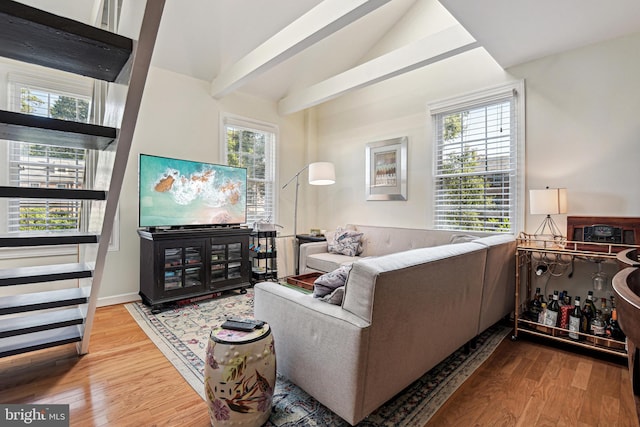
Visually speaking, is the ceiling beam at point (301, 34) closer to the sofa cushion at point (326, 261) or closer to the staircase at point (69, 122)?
the staircase at point (69, 122)

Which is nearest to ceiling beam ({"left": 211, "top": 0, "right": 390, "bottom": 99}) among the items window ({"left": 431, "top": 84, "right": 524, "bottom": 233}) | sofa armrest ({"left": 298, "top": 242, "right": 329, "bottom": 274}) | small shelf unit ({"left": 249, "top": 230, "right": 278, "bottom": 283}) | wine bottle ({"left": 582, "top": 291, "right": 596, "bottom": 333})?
window ({"left": 431, "top": 84, "right": 524, "bottom": 233})

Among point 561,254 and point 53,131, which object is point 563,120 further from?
point 53,131

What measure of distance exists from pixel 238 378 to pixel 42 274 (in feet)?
4.75

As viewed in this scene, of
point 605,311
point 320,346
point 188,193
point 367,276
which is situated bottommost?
point 605,311

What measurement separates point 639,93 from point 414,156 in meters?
2.05

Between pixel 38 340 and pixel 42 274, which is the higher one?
pixel 42 274

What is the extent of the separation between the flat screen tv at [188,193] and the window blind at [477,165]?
2.54 meters

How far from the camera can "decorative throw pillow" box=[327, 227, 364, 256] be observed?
4.12 meters

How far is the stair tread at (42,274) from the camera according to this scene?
1791 millimetres

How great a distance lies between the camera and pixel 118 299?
139 inches

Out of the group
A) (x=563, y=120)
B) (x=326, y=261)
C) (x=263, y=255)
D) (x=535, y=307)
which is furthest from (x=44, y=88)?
(x=535, y=307)

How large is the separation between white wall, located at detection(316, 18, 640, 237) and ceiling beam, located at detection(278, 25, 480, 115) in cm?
69

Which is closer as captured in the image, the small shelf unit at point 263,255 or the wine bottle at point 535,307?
the wine bottle at point 535,307

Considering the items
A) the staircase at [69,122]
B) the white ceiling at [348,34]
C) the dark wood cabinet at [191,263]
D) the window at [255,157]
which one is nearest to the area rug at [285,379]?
the dark wood cabinet at [191,263]
